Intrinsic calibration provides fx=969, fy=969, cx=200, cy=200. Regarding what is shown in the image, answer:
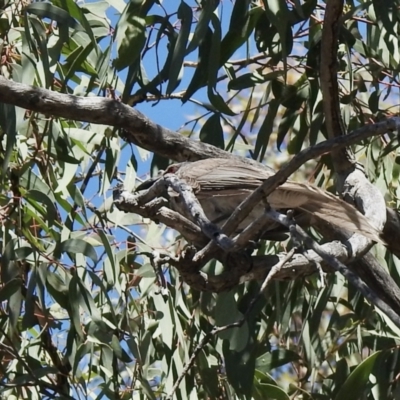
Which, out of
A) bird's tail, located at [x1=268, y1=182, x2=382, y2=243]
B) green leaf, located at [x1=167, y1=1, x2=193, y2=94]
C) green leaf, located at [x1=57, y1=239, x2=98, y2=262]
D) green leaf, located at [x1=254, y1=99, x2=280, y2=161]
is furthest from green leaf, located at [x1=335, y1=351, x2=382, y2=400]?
green leaf, located at [x1=167, y1=1, x2=193, y2=94]

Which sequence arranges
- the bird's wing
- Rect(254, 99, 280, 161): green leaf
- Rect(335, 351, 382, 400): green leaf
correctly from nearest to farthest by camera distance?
the bird's wing → Rect(335, 351, 382, 400): green leaf → Rect(254, 99, 280, 161): green leaf

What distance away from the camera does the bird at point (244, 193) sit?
206 centimetres

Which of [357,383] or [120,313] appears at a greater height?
[120,313]

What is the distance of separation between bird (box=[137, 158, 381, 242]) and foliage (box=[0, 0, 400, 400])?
0.54ft

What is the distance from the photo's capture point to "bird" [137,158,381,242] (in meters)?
2.06

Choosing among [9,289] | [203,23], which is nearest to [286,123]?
[203,23]

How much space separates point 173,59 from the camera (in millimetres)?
2143

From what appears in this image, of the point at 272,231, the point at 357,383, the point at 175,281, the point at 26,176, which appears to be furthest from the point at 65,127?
the point at 357,383

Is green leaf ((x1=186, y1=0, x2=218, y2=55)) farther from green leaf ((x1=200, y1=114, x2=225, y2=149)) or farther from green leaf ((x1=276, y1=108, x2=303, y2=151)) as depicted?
green leaf ((x1=276, y1=108, x2=303, y2=151))

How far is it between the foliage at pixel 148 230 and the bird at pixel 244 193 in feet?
0.54

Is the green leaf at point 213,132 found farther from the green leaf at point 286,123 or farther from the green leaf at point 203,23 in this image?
the green leaf at point 203,23

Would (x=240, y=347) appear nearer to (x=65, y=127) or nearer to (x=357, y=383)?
(x=357, y=383)

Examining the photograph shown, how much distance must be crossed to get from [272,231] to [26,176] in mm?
786

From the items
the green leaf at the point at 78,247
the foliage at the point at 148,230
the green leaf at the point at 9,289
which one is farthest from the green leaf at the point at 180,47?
the green leaf at the point at 9,289
